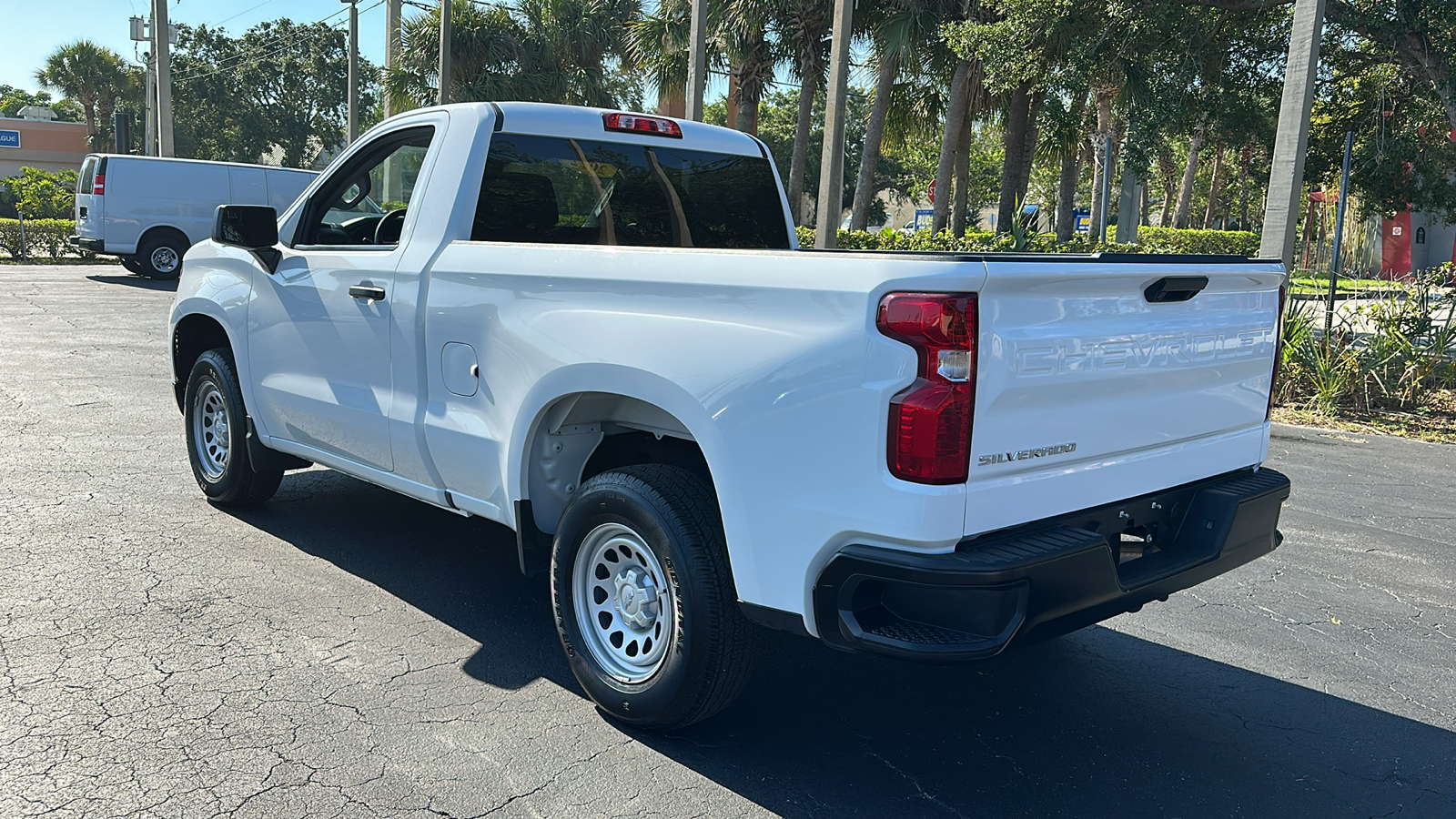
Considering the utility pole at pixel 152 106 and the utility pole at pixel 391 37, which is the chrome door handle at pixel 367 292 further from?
the utility pole at pixel 152 106

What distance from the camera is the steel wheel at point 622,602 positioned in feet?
11.6

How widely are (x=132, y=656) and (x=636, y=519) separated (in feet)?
6.67

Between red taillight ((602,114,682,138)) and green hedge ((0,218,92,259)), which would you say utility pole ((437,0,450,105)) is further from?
red taillight ((602,114,682,138))

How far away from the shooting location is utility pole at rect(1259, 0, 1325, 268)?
9805mm

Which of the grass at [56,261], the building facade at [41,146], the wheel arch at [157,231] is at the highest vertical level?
the building facade at [41,146]

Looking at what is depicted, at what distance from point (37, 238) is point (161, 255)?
21.9 feet

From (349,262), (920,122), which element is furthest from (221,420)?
(920,122)

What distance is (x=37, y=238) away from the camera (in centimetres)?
2528

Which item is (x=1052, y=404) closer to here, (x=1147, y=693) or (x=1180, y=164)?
(x=1147, y=693)

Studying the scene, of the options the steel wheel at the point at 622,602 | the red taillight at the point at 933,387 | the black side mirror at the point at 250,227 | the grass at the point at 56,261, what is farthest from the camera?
the grass at the point at 56,261

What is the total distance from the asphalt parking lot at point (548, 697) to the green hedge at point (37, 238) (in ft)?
72.2

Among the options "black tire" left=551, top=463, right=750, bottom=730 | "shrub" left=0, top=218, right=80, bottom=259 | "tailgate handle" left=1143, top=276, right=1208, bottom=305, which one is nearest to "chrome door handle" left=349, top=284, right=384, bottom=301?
"black tire" left=551, top=463, right=750, bottom=730

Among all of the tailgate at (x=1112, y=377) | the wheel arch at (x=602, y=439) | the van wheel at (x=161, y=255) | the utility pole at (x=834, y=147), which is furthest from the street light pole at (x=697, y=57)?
the tailgate at (x=1112, y=377)

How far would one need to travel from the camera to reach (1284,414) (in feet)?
33.5
